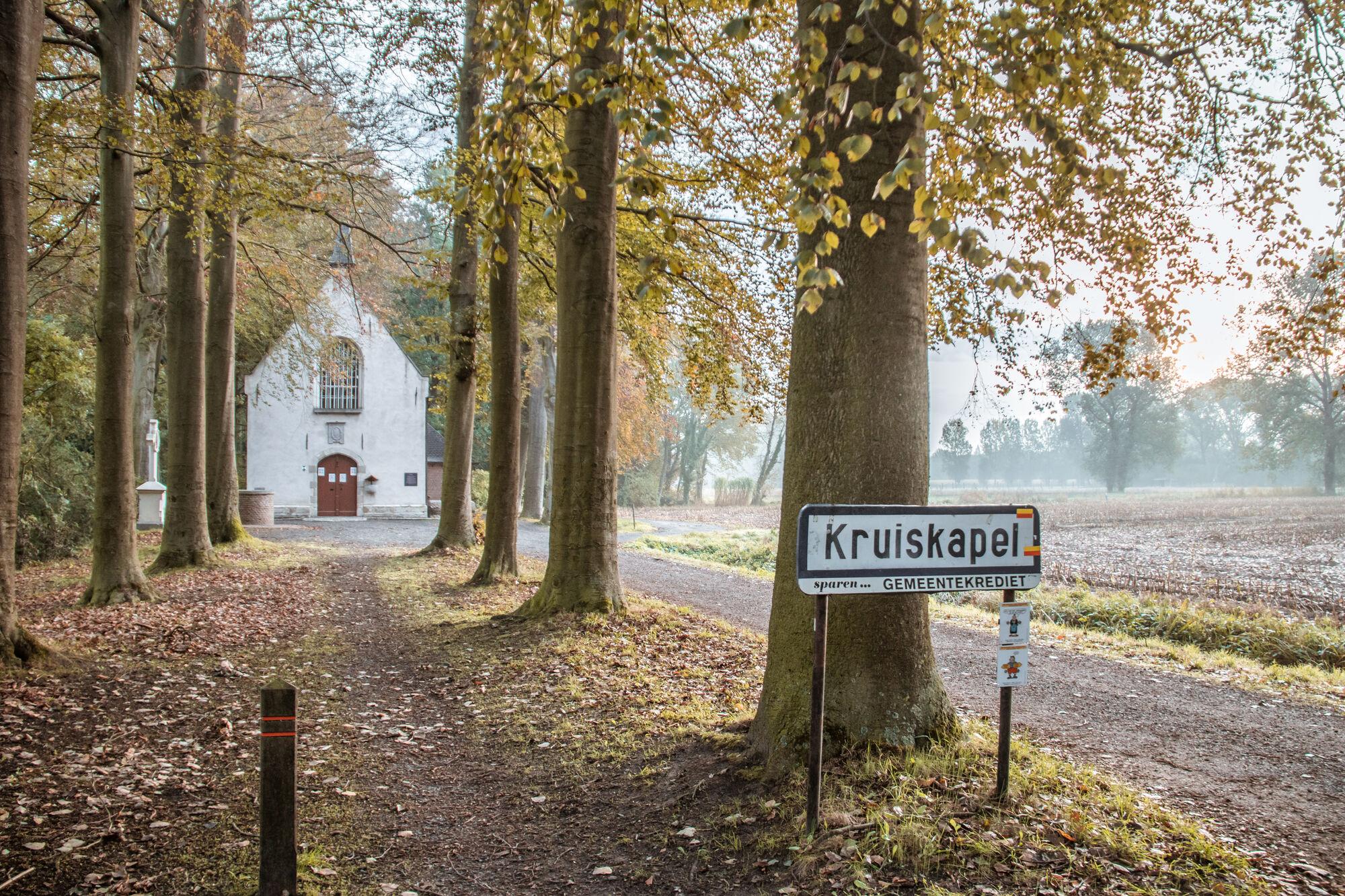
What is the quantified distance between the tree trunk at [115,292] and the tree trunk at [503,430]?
4751mm

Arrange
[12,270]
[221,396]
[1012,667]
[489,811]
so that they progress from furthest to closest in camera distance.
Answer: [221,396]
[12,270]
[489,811]
[1012,667]

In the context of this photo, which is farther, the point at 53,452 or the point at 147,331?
the point at 147,331

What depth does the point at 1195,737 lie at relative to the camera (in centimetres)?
554

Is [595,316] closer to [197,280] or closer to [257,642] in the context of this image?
[257,642]

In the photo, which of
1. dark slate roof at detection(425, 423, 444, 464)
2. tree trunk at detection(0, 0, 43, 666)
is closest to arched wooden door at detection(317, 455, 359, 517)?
dark slate roof at detection(425, 423, 444, 464)

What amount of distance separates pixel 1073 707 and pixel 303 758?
5.89m

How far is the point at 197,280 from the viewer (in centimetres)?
Answer: 1331

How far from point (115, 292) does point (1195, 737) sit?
11.8m

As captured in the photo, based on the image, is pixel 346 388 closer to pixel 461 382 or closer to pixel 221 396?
pixel 221 396

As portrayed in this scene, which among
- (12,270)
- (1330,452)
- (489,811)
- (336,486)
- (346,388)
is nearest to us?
(489,811)

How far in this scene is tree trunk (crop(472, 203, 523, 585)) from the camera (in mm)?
12180

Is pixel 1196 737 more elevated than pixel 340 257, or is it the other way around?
pixel 340 257

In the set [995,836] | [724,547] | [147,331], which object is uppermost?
[147,331]

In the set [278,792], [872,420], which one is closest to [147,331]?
[278,792]
